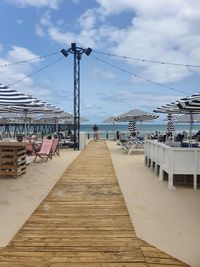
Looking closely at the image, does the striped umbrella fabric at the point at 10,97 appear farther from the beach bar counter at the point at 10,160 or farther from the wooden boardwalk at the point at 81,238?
the wooden boardwalk at the point at 81,238

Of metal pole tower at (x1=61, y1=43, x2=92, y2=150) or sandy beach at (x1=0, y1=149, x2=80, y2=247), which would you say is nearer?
sandy beach at (x1=0, y1=149, x2=80, y2=247)

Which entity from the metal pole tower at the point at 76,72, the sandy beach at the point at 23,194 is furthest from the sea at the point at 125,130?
the sandy beach at the point at 23,194

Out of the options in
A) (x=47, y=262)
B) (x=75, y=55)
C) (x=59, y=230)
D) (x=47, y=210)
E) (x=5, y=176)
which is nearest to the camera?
(x=47, y=262)

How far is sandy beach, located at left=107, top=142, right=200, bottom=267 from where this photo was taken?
401 centimetres

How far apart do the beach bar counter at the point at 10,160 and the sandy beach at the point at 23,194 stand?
0.23 metres

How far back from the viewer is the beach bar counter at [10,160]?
890cm

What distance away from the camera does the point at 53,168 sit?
10.6 metres

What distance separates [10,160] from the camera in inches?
356

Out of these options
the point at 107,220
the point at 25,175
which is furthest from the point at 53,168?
the point at 107,220

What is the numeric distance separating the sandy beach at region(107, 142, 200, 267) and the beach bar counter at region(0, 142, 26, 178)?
95.5 inches

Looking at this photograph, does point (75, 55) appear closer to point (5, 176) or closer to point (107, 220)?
point (5, 176)

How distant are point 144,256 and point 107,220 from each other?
128cm

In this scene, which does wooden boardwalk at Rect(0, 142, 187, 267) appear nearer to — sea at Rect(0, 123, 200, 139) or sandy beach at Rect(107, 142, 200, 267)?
sandy beach at Rect(107, 142, 200, 267)

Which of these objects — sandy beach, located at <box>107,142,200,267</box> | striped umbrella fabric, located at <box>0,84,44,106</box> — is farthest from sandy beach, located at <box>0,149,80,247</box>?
striped umbrella fabric, located at <box>0,84,44,106</box>
